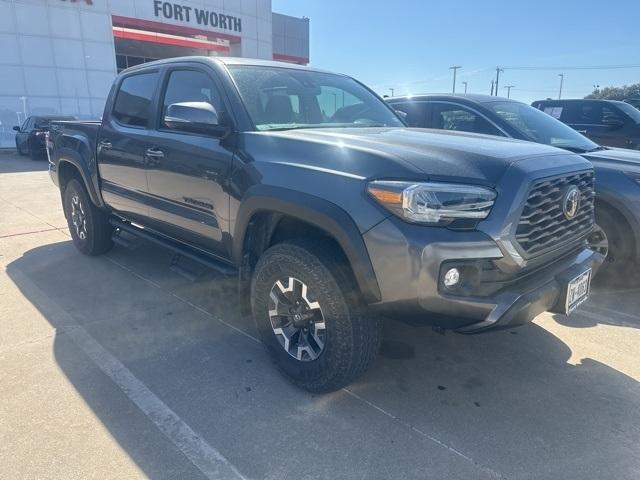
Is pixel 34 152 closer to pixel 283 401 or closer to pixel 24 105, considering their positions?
pixel 24 105

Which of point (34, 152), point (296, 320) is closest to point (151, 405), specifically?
point (296, 320)

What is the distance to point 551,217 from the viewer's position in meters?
2.56

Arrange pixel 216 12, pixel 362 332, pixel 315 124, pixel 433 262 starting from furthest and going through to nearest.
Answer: pixel 216 12, pixel 315 124, pixel 362 332, pixel 433 262

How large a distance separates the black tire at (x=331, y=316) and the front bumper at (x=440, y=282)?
20 centimetres

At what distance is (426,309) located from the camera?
225 cm

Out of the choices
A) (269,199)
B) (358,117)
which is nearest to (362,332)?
(269,199)

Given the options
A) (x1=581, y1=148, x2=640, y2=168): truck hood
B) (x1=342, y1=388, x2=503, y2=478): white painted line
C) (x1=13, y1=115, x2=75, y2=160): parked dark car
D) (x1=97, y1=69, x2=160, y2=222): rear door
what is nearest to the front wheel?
(x1=581, y1=148, x2=640, y2=168): truck hood

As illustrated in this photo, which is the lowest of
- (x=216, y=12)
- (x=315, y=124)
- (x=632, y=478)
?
(x=632, y=478)

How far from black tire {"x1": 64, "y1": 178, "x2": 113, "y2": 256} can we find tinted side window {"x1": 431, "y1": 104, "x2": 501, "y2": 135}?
400 cm

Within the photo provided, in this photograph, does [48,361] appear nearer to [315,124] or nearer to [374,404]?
[374,404]

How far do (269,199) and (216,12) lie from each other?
27.6 meters

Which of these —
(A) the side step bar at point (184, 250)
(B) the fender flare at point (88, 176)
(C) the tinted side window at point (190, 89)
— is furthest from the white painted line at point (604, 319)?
(B) the fender flare at point (88, 176)

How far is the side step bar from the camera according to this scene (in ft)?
11.3

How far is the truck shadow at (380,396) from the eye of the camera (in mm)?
2305
